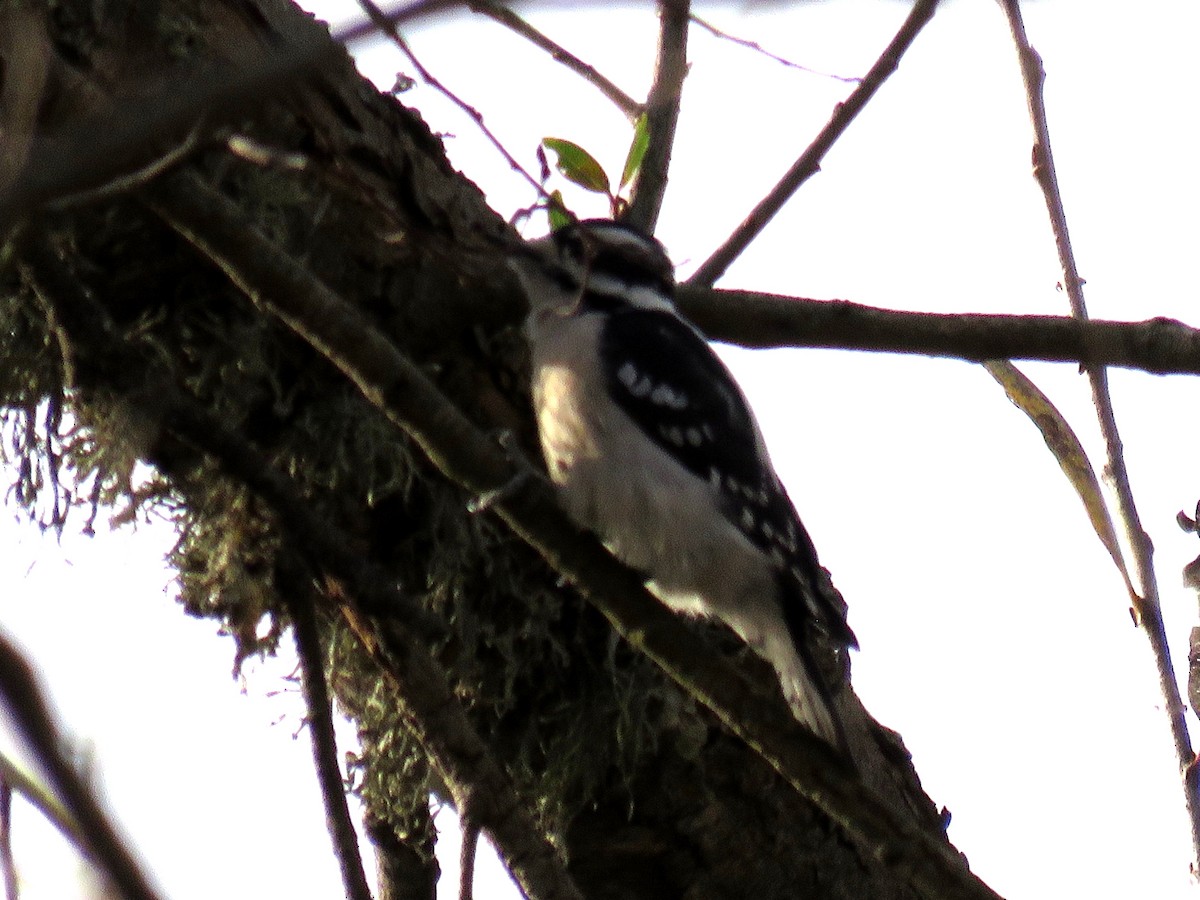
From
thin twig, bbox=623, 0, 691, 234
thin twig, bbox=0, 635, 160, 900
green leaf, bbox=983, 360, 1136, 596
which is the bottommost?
thin twig, bbox=0, 635, 160, 900

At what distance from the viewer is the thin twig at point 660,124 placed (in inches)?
162

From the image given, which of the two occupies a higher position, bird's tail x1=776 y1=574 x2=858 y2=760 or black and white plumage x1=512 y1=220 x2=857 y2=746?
black and white plumage x1=512 y1=220 x2=857 y2=746

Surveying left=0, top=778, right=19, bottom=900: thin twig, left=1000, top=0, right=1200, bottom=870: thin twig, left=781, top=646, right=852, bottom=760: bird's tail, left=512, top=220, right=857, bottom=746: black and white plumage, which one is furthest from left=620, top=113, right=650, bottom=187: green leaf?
left=0, top=778, right=19, bottom=900: thin twig

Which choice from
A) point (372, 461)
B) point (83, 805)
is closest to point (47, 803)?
point (83, 805)

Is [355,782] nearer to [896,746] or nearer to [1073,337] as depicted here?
[896,746]

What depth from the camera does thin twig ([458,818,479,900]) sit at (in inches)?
109

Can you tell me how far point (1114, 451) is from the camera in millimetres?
3252

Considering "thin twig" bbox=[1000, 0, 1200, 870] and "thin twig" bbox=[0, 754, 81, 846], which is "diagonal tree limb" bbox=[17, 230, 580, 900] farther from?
Result: "thin twig" bbox=[0, 754, 81, 846]

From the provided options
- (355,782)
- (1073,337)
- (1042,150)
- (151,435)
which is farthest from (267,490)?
(1042,150)

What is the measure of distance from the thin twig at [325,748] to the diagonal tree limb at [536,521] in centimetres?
21

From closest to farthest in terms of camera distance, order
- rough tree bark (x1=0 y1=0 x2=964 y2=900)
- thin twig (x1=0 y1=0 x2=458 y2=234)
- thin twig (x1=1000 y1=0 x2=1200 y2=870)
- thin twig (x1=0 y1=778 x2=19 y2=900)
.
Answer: thin twig (x1=0 y1=0 x2=458 y2=234) → thin twig (x1=0 y1=778 x2=19 y2=900) → thin twig (x1=1000 y1=0 x2=1200 y2=870) → rough tree bark (x1=0 y1=0 x2=964 y2=900)

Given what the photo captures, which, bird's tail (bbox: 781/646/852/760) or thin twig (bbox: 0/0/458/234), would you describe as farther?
bird's tail (bbox: 781/646/852/760)

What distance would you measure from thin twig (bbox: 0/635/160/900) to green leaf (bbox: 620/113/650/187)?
122 inches

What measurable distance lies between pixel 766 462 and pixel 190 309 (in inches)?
69.4
